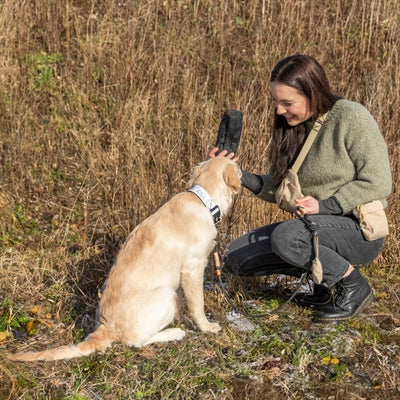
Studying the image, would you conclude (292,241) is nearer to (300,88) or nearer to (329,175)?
(329,175)

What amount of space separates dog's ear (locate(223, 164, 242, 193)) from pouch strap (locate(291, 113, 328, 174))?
48 centimetres

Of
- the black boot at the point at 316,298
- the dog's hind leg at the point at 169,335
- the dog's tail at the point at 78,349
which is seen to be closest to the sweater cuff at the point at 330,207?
the black boot at the point at 316,298

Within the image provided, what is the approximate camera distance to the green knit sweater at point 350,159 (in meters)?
3.50

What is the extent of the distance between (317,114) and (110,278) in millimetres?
1609

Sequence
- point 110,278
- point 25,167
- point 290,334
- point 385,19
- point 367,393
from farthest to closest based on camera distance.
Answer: point 385,19, point 25,167, point 290,334, point 110,278, point 367,393

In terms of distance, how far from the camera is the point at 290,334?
3.71 m

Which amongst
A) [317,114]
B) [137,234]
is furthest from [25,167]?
[317,114]

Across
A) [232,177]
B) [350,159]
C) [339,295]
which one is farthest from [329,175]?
[339,295]

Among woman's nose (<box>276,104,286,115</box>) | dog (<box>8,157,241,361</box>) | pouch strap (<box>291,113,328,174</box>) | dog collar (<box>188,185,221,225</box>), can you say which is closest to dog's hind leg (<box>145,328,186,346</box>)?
dog (<box>8,157,241,361</box>)

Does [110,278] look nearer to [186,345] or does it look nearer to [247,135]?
[186,345]

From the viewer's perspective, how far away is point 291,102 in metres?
3.61

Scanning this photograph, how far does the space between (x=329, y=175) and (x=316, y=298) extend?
91cm

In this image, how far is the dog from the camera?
3350mm

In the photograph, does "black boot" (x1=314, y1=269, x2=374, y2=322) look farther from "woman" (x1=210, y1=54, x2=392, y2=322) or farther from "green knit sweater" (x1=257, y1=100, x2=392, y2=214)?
"green knit sweater" (x1=257, y1=100, x2=392, y2=214)
